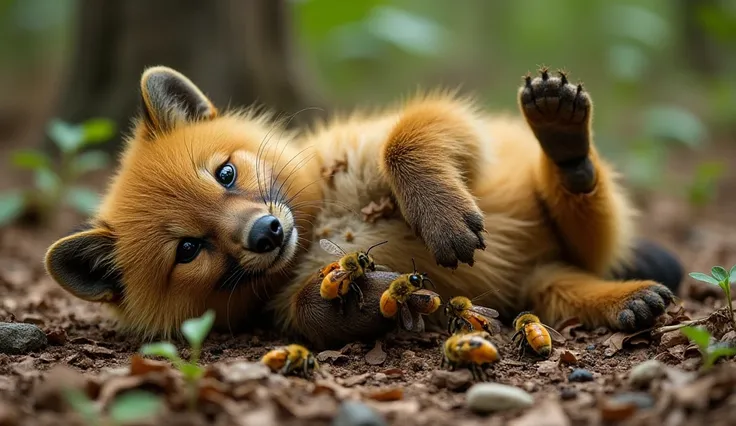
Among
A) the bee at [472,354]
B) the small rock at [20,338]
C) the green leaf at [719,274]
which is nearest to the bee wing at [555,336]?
the bee at [472,354]

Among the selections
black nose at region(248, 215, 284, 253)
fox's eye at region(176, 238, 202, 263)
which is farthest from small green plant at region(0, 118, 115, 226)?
black nose at region(248, 215, 284, 253)

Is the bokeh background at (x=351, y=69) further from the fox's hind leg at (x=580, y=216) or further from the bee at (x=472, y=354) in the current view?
the bee at (x=472, y=354)

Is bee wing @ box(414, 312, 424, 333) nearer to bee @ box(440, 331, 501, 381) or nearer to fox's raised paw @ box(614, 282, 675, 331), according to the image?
bee @ box(440, 331, 501, 381)

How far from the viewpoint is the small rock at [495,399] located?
2.75 meters

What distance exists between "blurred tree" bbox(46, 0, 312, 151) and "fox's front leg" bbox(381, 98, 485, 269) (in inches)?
135

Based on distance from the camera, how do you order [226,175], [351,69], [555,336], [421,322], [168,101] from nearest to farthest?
1. [421,322]
2. [555,336]
3. [226,175]
4. [168,101]
5. [351,69]

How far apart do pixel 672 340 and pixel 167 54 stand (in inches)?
236

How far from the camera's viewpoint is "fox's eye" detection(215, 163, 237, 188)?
14.1ft

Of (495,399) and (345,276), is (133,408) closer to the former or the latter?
(495,399)

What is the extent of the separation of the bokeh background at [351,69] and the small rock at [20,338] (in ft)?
7.26

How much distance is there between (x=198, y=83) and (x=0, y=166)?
4956mm

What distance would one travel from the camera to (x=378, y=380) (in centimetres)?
337

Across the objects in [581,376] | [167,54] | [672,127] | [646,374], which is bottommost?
[581,376]

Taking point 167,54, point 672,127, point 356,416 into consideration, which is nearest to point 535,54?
point 672,127
